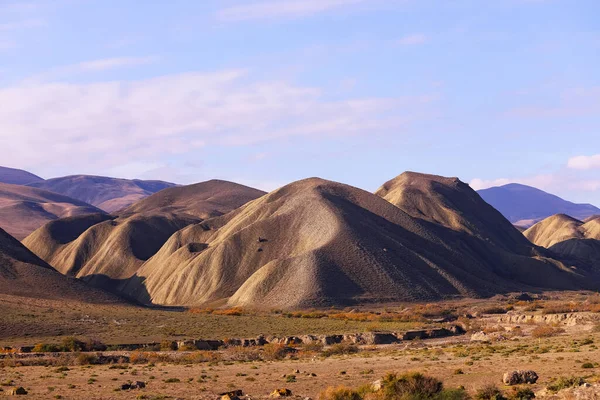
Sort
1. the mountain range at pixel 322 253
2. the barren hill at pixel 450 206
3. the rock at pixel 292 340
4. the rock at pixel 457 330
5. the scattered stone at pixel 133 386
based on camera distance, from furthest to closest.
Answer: the barren hill at pixel 450 206
the mountain range at pixel 322 253
the rock at pixel 457 330
the rock at pixel 292 340
the scattered stone at pixel 133 386

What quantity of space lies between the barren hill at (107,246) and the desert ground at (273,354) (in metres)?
66.6

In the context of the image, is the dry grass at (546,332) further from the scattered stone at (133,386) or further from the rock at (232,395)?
the scattered stone at (133,386)

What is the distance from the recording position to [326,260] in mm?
115688

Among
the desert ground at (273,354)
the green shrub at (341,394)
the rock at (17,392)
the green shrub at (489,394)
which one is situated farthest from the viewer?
the desert ground at (273,354)

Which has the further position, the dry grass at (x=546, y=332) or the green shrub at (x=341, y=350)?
the dry grass at (x=546, y=332)

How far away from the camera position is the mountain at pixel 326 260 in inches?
4419

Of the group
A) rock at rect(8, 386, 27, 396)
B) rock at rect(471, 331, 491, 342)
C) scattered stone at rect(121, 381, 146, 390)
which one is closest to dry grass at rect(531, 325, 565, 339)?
rock at rect(471, 331, 491, 342)

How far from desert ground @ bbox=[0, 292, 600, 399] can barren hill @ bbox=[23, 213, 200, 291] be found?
66590mm

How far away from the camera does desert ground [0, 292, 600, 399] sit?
36.3 metres

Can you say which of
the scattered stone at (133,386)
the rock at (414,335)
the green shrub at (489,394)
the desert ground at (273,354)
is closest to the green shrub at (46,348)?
the desert ground at (273,354)

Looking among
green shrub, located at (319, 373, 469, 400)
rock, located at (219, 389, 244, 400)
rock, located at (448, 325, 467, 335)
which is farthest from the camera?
rock, located at (448, 325, 467, 335)

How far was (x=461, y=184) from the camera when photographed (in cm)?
19050

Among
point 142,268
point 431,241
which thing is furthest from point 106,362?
point 142,268

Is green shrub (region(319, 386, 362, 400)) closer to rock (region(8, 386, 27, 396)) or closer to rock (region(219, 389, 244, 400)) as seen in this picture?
rock (region(219, 389, 244, 400))
